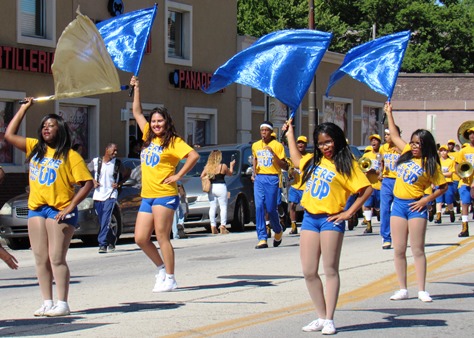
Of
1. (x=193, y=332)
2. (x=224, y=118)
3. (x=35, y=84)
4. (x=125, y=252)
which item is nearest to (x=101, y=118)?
(x=35, y=84)

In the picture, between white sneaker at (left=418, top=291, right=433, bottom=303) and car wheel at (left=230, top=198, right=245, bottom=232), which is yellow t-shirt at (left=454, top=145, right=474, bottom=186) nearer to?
car wheel at (left=230, top=198, right=245, bottom=232)

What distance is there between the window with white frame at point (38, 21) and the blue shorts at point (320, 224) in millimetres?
16413

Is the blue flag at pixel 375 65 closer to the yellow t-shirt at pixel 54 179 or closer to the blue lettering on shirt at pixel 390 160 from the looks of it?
the yellow t-shirt at pixel 54 179

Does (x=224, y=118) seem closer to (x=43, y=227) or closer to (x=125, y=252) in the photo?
(x=125, y=252)

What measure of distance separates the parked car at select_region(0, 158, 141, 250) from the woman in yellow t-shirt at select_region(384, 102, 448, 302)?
783 centimetres

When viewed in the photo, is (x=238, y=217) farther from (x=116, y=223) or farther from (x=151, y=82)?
(x=151, y=82)

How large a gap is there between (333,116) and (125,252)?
917 inches

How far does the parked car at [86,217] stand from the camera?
17.0 meters

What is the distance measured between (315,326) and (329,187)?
3.71 ft

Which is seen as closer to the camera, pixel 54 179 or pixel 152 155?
pixel 54 179

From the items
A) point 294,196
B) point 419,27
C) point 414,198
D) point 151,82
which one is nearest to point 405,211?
point 414,198

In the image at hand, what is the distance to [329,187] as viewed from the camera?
7.95 metres

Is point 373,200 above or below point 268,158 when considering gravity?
below

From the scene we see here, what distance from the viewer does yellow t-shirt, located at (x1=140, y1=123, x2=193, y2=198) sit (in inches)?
401
